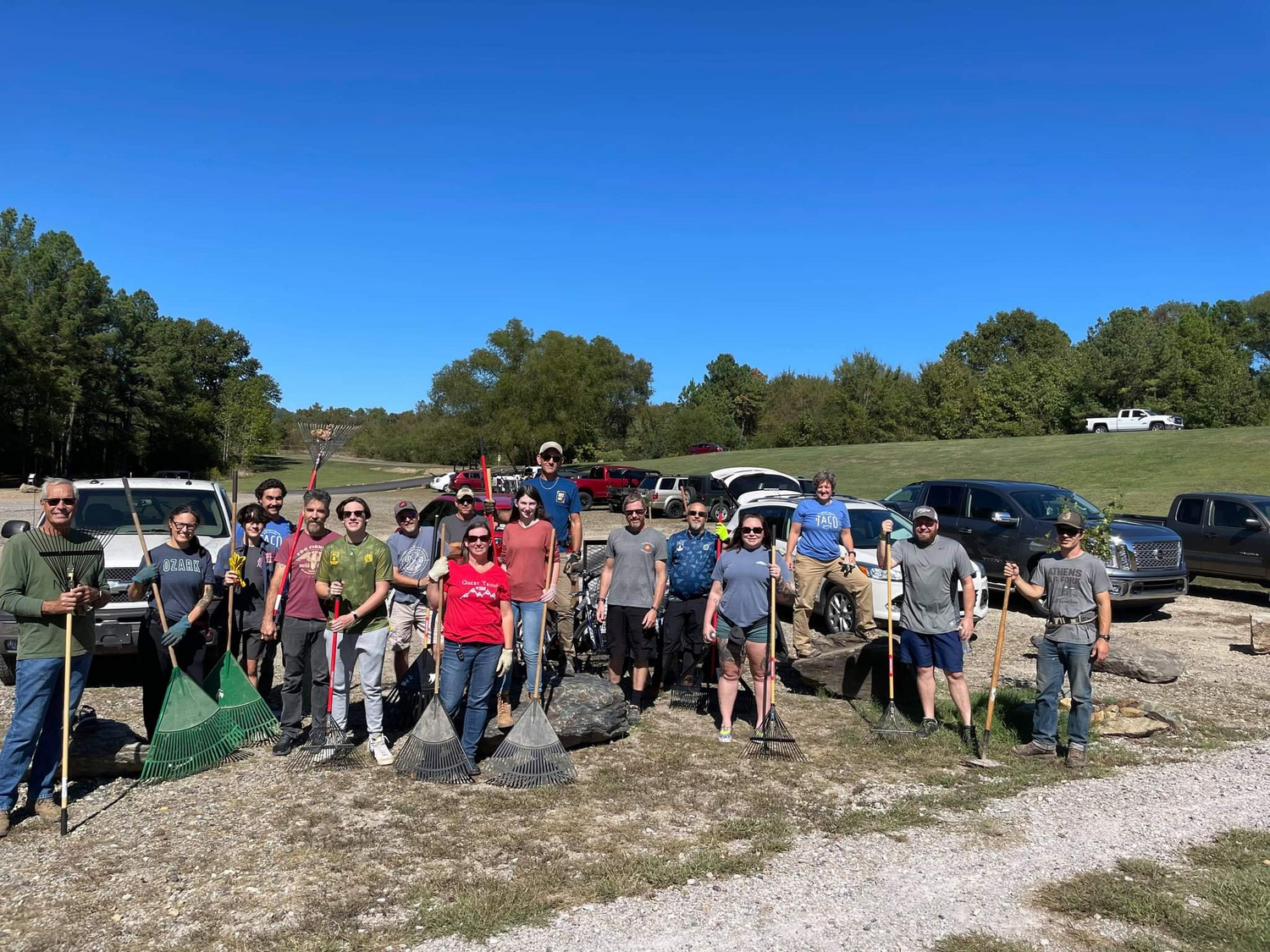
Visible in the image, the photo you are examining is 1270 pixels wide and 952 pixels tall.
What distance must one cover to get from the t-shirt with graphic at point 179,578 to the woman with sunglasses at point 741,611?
3.67 meters

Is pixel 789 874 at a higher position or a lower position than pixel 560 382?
lower

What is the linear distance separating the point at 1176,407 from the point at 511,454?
4547 cm

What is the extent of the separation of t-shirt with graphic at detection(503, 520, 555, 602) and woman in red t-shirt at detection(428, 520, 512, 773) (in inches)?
26.9

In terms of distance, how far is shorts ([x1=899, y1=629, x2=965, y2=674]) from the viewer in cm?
673

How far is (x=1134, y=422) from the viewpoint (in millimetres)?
55031

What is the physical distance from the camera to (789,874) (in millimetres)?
4578

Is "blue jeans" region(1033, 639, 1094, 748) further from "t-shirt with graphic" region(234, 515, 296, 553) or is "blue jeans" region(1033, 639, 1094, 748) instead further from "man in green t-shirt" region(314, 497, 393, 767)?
"t-shirt with graphic" region(234, 515, 296, 553)

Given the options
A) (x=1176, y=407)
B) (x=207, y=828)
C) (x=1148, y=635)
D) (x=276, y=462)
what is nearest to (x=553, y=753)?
(x=207, y=828)

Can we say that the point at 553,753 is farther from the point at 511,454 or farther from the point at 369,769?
the point at 511,454

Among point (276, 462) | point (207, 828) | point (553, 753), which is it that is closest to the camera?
point (207, 828)

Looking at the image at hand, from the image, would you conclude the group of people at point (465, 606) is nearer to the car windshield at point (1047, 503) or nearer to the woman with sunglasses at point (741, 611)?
the woman with sunglasses at point (741, 611)

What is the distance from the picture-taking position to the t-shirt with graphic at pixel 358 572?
6078mm

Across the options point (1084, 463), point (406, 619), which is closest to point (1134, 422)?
point (1084, 463)

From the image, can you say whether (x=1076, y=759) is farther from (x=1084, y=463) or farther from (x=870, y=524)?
(x=1084, y=463)
